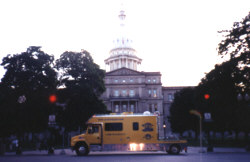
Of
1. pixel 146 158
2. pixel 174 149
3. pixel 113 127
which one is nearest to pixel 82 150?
pixel 113 127

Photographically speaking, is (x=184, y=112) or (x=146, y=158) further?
(x=184, y=112)

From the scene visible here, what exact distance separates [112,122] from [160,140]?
13.8ft

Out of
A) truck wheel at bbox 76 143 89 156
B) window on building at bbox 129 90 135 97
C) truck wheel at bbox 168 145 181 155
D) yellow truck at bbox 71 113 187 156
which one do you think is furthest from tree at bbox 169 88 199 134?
truck wheel at bbox 76 143 89 156

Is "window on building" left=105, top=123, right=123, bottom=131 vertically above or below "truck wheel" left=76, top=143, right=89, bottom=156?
above

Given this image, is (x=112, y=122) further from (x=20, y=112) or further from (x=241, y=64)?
(x=20, y=112)

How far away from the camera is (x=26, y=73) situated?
132 feet

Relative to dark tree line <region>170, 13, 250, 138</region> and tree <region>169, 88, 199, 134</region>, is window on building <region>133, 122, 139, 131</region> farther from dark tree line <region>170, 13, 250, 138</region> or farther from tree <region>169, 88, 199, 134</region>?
tree <region>169, 88, 199, 134</region>

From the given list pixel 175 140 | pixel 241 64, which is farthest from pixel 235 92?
pixel 175 140

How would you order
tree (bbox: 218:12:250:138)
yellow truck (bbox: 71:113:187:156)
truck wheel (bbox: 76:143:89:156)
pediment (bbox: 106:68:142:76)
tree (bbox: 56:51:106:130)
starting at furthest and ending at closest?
pediment (bbox: 106:68:142:76), tree (bbox: 56:51:106:130), tree (bbox: 218:12:250:138), yellow truck (bbox: 71:113:187:156), truck wheel (bbox: 76:143:89:156)

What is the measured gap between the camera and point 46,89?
39594mm

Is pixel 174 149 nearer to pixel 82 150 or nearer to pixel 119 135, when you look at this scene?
pixel 119 135

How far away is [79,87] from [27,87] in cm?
712

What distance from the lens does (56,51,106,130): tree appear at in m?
42.1

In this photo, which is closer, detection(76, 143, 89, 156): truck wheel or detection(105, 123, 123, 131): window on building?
detection(76, 143, 89, 156): truck wheel
